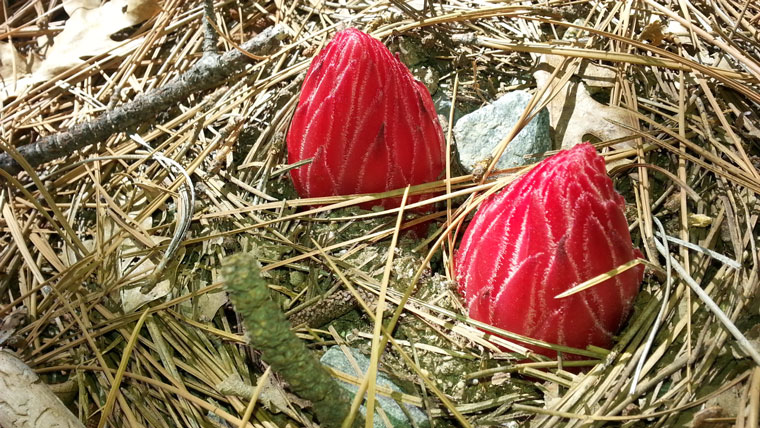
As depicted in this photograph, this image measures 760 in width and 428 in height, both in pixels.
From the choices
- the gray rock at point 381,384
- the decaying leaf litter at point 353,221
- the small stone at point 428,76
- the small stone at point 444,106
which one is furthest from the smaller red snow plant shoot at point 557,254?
the small stone at point 428,76

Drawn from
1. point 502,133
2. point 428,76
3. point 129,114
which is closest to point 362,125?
point 502,133

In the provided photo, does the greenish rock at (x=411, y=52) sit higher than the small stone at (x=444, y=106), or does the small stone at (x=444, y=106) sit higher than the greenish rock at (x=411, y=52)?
the greenish rock at (x=411, y=52)

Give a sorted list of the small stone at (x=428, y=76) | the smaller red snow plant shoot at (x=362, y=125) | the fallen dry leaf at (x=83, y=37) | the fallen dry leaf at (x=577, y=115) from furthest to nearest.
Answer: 1. the fallen dry leaf at (x=83, y=37)
2. the small stone at (x=428, y=76)
3. the fallen dry leaf at (x=577, y=115)
4. the smaller red snow plant shoot at (x=362, y=125)

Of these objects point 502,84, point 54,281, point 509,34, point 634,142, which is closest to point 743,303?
point 634,142

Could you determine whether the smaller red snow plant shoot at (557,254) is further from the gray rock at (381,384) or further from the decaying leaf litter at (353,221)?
the gray rock at (381,384)

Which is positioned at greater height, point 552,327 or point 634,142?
point 634,142

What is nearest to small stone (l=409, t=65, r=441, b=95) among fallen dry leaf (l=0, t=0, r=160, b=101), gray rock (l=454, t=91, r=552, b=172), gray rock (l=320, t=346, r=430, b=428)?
gray rock (l=454, t=91, r=552, b=172)

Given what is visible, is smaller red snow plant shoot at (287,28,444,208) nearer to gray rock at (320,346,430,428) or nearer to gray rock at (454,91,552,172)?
gray rock at (454,91,552,172)

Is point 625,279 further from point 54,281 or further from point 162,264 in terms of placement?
point 54,281
